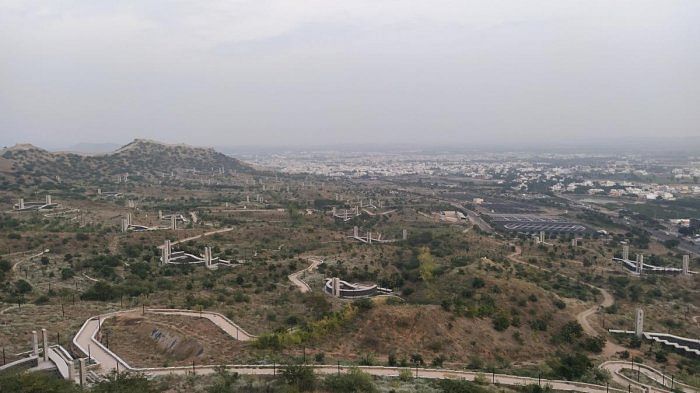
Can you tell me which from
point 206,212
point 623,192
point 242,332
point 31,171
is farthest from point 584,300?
point 31,171

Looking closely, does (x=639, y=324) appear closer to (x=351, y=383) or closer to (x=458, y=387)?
(x=458, y=387)

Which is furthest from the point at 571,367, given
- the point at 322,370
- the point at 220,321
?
the point at 220,321

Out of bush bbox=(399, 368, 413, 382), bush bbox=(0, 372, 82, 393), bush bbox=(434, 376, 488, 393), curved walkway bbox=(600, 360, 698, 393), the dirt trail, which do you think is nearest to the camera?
bush bbox=(0, 372, 82, 393)

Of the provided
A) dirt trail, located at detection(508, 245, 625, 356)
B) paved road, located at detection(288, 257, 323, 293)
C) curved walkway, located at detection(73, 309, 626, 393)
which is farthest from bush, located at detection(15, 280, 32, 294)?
dirt trail, located at detection(508, 245, 625, 356)

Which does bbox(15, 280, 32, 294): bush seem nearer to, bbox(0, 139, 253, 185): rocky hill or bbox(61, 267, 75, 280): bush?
bbox(61, 267, 75, 280): bush

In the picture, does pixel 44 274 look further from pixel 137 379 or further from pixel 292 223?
pixel 292 223

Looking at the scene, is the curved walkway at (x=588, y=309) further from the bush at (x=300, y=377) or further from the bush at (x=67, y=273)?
the bush at (x=67, y=273)

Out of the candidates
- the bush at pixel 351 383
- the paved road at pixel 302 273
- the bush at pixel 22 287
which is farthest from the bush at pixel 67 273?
the bush at pixel 351 383
